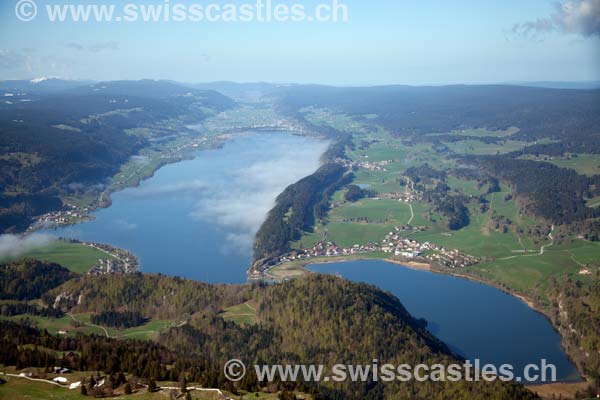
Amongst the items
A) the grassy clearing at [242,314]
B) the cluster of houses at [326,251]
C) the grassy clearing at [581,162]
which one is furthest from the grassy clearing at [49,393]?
the grassy clearing at [581,162]

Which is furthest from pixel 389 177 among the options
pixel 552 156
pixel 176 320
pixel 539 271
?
pixel 176 320

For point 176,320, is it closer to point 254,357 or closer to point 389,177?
point 254,357

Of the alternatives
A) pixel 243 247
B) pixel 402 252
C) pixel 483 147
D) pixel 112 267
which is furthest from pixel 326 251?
pixel 483 147

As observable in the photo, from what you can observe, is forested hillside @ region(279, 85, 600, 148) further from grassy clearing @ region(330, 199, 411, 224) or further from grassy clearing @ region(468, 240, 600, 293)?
grassy clearing @ region(468, 240, 600, 293)

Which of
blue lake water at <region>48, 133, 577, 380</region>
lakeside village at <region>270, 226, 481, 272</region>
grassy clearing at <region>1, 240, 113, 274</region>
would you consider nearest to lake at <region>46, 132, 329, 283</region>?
blue lake water at <region>48, 133, 577, 380</region>

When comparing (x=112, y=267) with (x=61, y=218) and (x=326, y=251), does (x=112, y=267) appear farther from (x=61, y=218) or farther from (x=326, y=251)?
(x=61, y=218)

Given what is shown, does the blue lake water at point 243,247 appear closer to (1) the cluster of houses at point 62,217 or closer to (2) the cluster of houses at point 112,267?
(2) the cluster of houses at point 112,267
